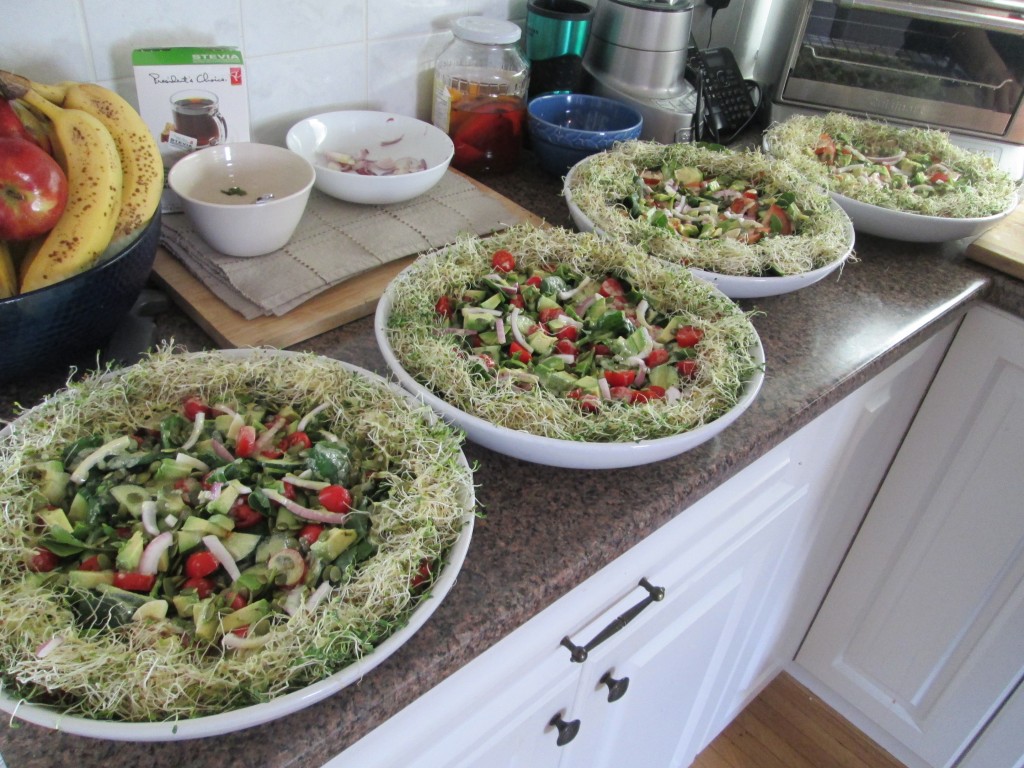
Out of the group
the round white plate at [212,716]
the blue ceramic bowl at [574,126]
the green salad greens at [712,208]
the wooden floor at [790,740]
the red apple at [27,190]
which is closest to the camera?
the round white plate at [212,716]

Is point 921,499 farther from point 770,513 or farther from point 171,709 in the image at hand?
point 171,709

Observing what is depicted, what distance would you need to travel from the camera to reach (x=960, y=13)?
1373 millimetres

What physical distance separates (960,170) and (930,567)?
70 cm

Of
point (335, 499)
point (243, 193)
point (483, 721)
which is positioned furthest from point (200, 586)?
point (243, 193)

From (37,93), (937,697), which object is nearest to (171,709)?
(37,93)

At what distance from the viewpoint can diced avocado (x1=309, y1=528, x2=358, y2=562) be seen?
609 millimetres

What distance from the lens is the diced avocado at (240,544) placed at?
2.00 feet

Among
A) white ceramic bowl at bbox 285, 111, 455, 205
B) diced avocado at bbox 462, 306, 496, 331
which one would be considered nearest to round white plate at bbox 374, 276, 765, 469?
diced avocado at bbox 462, 306, 496, 331

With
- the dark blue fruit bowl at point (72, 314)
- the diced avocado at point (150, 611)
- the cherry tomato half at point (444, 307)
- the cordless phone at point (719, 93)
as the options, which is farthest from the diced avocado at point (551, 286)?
the cordless phone at point (719, 93)

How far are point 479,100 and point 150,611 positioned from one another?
3.20 ft

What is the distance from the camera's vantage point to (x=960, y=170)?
1370 millimetres

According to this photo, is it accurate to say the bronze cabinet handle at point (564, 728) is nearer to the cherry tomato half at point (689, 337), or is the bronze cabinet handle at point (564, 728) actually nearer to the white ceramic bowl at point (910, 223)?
the cherry tomato half at point (689, 337)

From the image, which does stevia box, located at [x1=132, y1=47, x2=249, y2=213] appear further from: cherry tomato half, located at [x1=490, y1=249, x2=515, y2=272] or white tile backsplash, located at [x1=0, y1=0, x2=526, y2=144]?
cherry tomato half, located at [x1=490, y1=249, x2=515, y2=272]

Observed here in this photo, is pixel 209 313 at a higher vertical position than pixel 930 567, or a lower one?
higher
